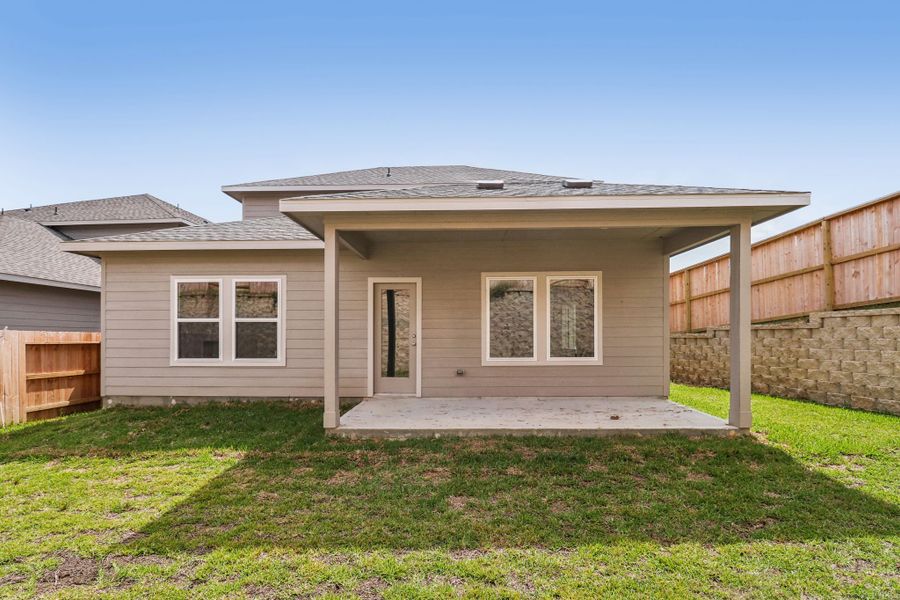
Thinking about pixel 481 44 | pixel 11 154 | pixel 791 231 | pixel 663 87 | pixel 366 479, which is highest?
pixel 481 44

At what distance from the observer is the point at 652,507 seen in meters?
3.59

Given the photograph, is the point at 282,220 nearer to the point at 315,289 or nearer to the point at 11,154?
the point at 315,289

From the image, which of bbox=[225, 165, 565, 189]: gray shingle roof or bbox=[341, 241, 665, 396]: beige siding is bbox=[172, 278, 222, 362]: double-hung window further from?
bbox=[225, 165, 565, 189]: gray shingle roof

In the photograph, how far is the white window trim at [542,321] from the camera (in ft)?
25.8

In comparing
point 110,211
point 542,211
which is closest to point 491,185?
point 542,211

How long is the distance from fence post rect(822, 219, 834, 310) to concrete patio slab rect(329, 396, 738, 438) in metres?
3.10

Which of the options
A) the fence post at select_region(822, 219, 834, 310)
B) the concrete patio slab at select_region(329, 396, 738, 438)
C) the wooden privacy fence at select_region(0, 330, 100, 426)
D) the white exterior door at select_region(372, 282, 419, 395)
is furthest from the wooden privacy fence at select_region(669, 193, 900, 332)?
the wooden privacy fence at select_region(0, 330, 100, 426)

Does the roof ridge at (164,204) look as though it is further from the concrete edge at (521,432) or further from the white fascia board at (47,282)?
the concrete edge at (521,432)

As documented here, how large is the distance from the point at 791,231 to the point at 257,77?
1197 centimetres

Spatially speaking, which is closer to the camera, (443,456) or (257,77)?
(443,456)

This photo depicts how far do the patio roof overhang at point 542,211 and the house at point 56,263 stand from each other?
287 inches

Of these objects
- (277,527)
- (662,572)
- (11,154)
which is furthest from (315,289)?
(11,154)

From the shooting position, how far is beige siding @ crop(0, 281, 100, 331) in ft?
29.7

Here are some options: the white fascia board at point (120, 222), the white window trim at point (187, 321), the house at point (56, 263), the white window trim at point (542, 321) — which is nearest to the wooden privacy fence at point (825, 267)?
the white window trim at point (542, 321)
